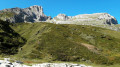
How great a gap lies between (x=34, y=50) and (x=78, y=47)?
26652mm

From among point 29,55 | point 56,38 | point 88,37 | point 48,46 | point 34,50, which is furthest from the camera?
point 88,37

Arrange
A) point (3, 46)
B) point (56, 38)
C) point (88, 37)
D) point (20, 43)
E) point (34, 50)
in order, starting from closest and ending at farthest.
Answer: point (34, 50)
point (3, 46)
point (56, 38)
point (20, 43)
point (88, 37)

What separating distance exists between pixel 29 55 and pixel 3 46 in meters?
26.4

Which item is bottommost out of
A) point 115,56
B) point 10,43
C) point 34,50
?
point 115,56

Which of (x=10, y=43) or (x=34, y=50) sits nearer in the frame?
(x=34, y=50)

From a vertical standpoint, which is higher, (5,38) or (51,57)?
(5,38)

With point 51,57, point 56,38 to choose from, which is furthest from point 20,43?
point 51,57

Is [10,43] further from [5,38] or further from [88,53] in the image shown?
[88,53]

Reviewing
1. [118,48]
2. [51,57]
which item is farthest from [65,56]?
[118,48]

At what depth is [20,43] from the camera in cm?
9000

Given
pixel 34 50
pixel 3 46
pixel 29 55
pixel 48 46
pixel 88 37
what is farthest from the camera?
pixel 88 37

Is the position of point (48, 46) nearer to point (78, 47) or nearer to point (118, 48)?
point (78, 47)

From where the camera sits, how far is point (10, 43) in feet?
276

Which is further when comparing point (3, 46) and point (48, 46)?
point (3, 46)
